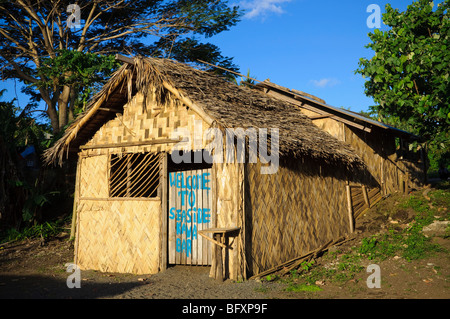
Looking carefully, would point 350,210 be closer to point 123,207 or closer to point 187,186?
point 187,186

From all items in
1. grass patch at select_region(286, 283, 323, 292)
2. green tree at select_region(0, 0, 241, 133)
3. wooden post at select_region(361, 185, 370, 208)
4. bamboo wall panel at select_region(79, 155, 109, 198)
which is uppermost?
green tree at select_region(0, 0, 241, 133)

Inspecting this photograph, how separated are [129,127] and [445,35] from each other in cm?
690

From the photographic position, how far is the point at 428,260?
25.5 ft

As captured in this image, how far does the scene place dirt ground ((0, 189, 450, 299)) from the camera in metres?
6.19

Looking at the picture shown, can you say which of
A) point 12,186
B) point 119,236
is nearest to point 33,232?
point 12,186

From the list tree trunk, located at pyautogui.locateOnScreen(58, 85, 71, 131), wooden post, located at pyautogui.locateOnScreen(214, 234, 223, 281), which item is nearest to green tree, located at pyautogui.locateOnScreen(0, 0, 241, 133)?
tree trunk, located at pyautogui.locateOnScreen(58, 85, 71, 131)

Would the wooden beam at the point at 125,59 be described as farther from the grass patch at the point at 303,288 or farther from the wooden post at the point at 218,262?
the grass patch at the point at 303,288

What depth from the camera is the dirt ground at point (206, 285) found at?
20.3 feet

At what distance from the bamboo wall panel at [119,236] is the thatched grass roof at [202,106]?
1.71 meters

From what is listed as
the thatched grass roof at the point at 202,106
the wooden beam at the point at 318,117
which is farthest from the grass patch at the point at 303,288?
the wooden beam at the point at 318,117

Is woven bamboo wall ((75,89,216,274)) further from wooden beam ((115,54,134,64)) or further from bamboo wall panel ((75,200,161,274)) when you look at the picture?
wooden beam ((115,54,134,64))

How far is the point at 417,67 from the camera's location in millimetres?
7742

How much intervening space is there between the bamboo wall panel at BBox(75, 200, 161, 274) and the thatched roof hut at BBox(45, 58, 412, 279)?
21 mm
